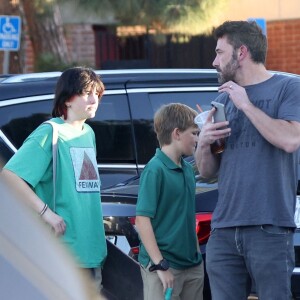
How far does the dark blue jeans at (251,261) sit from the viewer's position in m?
4.06

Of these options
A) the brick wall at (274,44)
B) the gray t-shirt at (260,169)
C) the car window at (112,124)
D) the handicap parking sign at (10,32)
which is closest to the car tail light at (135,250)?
the gray t-shirt at (260,169)

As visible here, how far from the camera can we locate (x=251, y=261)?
161 inches

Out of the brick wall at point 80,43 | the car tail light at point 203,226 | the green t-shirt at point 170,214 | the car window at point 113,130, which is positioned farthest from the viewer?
the brick wall at point 80,43

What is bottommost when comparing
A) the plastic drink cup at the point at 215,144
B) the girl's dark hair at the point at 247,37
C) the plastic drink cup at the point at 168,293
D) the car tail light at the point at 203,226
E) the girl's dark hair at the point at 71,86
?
the plastic drink cup at the point at 168,293

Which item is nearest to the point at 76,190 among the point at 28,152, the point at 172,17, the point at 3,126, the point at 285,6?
the point at 28,152

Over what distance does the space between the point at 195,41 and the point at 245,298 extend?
12.5 meters

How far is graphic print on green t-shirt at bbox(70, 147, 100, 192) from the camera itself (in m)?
4.38

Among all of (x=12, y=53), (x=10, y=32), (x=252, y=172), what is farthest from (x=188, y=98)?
(x=12, y=53)

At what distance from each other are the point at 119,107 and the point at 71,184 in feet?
6.98

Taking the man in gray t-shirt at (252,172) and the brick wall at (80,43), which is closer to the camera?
→ the man in gray t-shirt at (252,172)

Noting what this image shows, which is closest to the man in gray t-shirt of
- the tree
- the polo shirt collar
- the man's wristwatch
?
the man's wristwatch

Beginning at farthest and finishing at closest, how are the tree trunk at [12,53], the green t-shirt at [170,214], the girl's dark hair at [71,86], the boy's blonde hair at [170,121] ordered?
the tree trunk at [12,53], the boy's blonde hair at [170,121], the green t-shirt at [170,214], the girl's dark hair at [71,86]

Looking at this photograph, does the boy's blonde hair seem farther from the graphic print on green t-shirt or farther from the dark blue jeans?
the dark blue jeans

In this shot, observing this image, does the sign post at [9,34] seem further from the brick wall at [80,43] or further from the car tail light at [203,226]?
the car tail light at [203,226]
